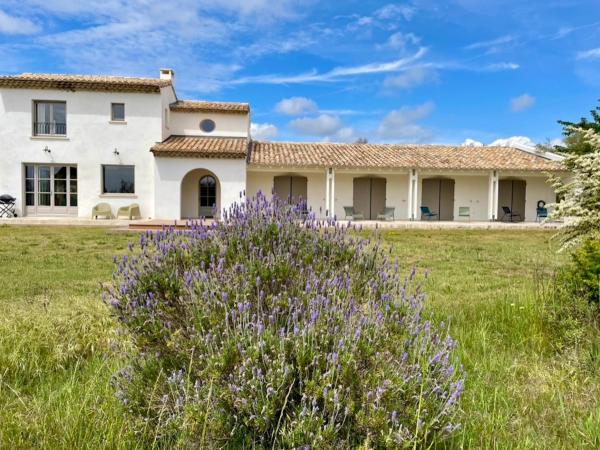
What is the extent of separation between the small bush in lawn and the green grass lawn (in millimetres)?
379

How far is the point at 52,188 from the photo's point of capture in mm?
22438

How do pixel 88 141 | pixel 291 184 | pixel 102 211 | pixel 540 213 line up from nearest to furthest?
pixel 102 211 → pixel 88 141 → pixel 540 213 → pixel 291 184

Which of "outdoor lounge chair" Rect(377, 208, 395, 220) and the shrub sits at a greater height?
"outdoor lounge chair" Rect(377, 208, 395, 220)

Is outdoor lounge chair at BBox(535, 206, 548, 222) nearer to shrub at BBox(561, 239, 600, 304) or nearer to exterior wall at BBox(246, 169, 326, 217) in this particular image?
exterior wall at BBox(246, 169, 326, 217)

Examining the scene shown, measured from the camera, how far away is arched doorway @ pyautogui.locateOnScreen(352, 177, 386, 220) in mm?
25547

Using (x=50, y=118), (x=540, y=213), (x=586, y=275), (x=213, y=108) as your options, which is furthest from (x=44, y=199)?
(x=540, y=213)

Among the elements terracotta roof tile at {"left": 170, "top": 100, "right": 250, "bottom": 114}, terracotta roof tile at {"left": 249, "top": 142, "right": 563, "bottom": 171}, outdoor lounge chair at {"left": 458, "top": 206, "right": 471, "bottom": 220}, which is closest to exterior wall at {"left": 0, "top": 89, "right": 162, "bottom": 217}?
terracotta roof tile at {"left": 170, "top": 100, "right": 250, "bottom": 114}

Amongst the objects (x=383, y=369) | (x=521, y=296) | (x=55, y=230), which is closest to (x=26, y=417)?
(x=383, y=369)

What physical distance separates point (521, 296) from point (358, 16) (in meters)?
11.7

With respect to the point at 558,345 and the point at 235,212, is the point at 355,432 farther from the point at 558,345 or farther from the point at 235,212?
the point at 558,345

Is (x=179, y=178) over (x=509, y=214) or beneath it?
over

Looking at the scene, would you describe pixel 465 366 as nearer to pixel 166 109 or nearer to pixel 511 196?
pixel 166 109

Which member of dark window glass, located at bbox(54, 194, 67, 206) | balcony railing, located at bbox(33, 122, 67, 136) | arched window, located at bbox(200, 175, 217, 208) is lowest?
dark window glass, located at bbox(54, 194, 67, 206)

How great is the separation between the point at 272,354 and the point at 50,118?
24908 mm
